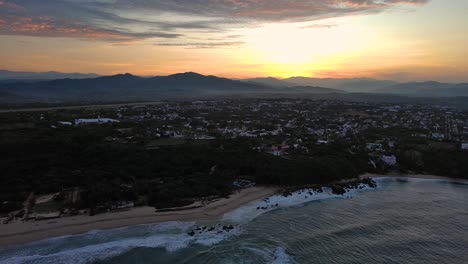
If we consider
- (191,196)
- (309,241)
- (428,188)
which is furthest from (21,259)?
(428,188)

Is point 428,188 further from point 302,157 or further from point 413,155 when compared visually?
point 302,157

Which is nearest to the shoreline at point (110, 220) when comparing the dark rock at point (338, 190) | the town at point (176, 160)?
the town at point (176, 160)

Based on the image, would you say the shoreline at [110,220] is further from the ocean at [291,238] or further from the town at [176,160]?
the town at [176,160]

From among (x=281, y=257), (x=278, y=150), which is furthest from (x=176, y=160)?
(x=281, y=257)

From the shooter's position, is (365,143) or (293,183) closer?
(293,183)

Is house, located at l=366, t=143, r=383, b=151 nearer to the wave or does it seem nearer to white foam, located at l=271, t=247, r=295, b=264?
the wave

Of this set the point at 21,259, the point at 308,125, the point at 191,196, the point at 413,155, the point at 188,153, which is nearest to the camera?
the point at 21,259
